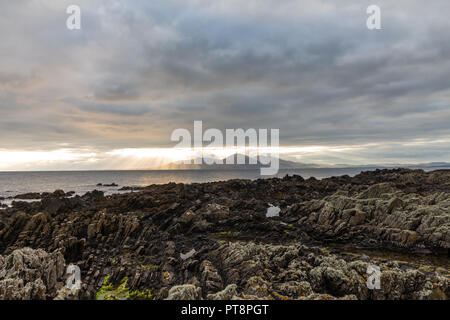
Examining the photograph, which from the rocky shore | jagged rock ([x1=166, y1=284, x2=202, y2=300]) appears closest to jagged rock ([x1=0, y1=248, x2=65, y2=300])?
the rocky shore

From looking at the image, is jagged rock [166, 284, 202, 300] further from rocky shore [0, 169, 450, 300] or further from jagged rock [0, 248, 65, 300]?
jagged rock [0, 248, 65, 300]

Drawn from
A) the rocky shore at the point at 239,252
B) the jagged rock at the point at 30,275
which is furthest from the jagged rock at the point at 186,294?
the jagged rock at the point at 30,275

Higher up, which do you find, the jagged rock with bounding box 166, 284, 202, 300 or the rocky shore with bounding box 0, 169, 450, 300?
the jagged rock with bounding box 166, 284, 202, 300

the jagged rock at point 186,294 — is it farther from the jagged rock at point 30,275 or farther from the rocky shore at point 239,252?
the jagged rock at point 30,275

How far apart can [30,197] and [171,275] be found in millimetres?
82967

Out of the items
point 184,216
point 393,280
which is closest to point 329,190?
point 184,216

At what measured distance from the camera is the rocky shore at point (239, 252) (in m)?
13.4

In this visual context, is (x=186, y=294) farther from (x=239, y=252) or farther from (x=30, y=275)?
(x=30, y=275)

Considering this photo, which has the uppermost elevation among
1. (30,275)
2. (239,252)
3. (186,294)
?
(239,252)

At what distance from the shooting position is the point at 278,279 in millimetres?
14320

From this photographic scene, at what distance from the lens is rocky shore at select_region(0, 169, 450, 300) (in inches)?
527

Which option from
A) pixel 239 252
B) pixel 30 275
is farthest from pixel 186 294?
pixel 30 275

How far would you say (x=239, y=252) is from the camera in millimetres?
17234

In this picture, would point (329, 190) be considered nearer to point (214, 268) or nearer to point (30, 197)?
point (214, 268)
